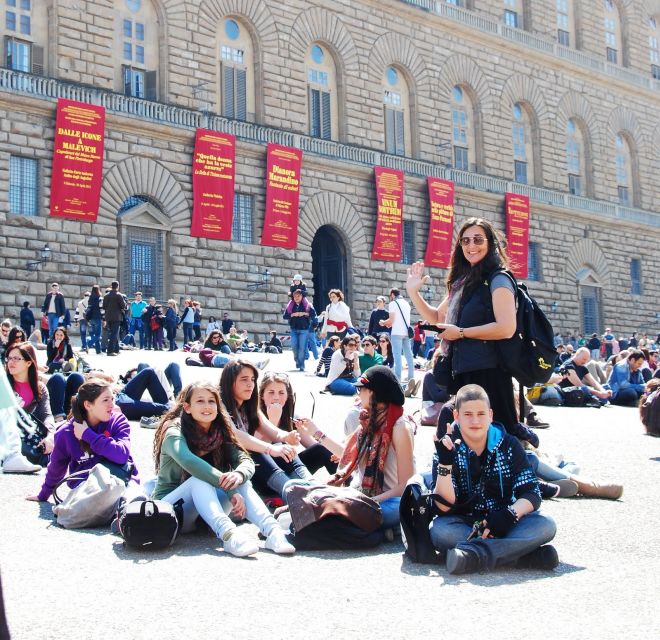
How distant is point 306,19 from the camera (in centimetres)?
2612

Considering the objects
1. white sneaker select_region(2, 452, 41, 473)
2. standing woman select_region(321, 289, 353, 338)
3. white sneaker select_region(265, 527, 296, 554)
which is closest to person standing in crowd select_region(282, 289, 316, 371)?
standing woman select_region(321, 289, 353, 338)

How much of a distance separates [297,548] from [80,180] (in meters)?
16.9

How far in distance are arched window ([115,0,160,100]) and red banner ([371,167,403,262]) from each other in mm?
6920

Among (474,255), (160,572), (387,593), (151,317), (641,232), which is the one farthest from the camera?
(641,232)

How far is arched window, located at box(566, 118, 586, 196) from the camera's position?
33.9 metres

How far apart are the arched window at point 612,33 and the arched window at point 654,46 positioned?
6.36 ft

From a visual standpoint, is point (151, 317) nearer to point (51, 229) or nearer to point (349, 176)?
point (51, 229)

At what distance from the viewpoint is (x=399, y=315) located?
1410 centimetres

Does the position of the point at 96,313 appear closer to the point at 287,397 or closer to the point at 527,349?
the point at 287,397

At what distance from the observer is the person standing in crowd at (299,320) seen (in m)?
→ 16.4

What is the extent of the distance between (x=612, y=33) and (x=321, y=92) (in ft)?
51.0

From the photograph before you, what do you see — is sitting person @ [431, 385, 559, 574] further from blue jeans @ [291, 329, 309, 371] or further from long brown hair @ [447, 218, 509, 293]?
blue jeans @ [291, 329, 309, 371]

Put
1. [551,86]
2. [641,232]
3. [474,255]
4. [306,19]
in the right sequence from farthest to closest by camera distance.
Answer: [641,232] < [551,86] < [306,19] < [474,255]

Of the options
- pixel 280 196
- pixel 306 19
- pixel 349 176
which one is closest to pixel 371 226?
pixel 349 176
